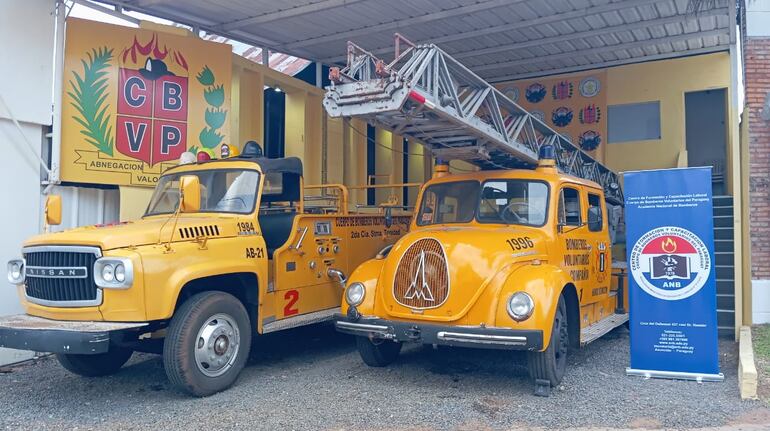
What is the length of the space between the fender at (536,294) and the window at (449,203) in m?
1.31

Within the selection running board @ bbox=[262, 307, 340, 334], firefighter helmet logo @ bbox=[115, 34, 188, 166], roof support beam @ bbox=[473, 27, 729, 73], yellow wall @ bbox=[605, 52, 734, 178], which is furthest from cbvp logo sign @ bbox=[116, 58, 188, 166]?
yellow wall @ bbox=[605, 52, 734, 178]

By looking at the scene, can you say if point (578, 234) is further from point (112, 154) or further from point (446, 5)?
point (112, 154)

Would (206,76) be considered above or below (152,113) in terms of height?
→ above

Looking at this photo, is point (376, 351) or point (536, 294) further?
point (376, 351)

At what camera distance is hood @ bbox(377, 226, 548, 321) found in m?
5.76

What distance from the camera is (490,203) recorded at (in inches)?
275

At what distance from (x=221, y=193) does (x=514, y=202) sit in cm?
325

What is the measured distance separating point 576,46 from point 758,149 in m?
5.18

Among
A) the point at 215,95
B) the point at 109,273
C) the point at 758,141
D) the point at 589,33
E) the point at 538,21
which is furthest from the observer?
the point at 589,33

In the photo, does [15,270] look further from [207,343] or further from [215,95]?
[215,95]

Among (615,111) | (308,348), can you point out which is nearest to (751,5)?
(615,111)

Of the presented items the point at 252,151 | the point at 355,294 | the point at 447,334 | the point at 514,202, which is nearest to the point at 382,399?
the point at 447,334

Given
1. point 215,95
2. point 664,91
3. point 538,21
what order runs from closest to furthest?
point 215,95 < point 538,21 < point 664,91

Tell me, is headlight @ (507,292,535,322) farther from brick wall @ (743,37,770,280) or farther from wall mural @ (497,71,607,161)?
wall mural @ (497,71,607,161)
